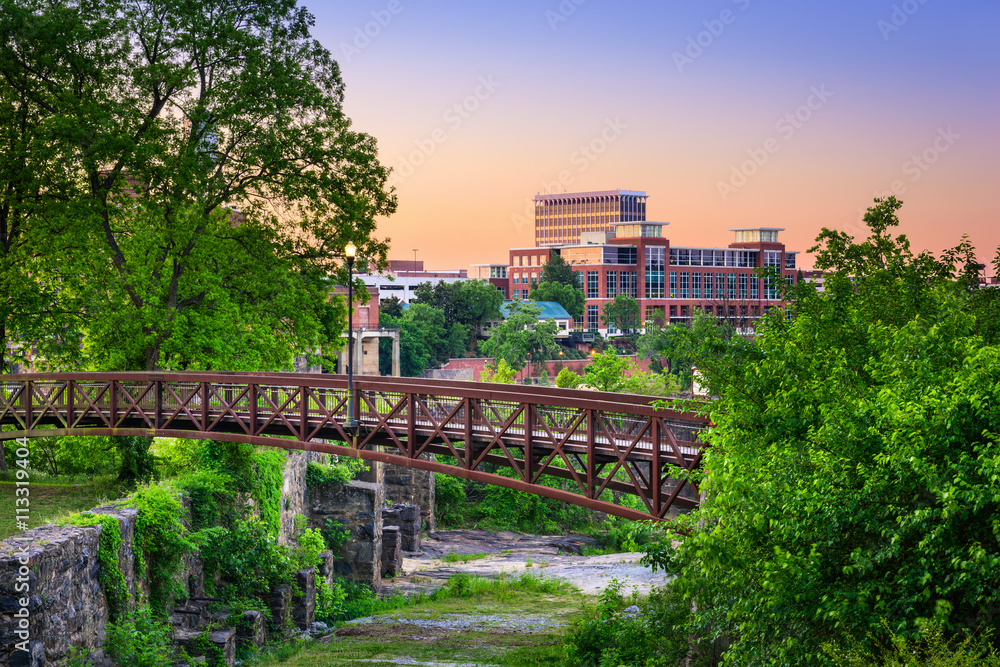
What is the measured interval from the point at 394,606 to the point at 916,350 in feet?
68.5

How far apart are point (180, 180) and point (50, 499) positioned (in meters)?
9.23

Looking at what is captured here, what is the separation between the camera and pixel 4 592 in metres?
14.3

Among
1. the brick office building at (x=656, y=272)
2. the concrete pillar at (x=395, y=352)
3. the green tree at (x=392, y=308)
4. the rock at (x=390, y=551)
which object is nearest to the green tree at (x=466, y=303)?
the green tree at (x=392, y=308)

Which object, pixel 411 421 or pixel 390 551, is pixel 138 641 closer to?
pixel 411 421

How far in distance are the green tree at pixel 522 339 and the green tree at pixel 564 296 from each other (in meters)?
20.9

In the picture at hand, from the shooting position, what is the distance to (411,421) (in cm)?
1889

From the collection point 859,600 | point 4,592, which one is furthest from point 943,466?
point 4,592

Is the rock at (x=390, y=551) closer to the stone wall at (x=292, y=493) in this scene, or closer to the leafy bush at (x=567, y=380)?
the stone wall at (x=292, y=493)

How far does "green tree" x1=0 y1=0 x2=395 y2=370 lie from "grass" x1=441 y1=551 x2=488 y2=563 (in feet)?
36.1

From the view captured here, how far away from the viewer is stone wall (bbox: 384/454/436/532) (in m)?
40.7

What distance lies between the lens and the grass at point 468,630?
21.8 metres

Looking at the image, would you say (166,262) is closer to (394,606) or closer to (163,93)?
(163,93)

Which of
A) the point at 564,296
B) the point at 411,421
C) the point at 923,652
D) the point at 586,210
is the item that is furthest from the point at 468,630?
the point at 586,210

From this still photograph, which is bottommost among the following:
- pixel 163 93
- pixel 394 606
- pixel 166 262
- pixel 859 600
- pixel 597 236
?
pixel 394 606
